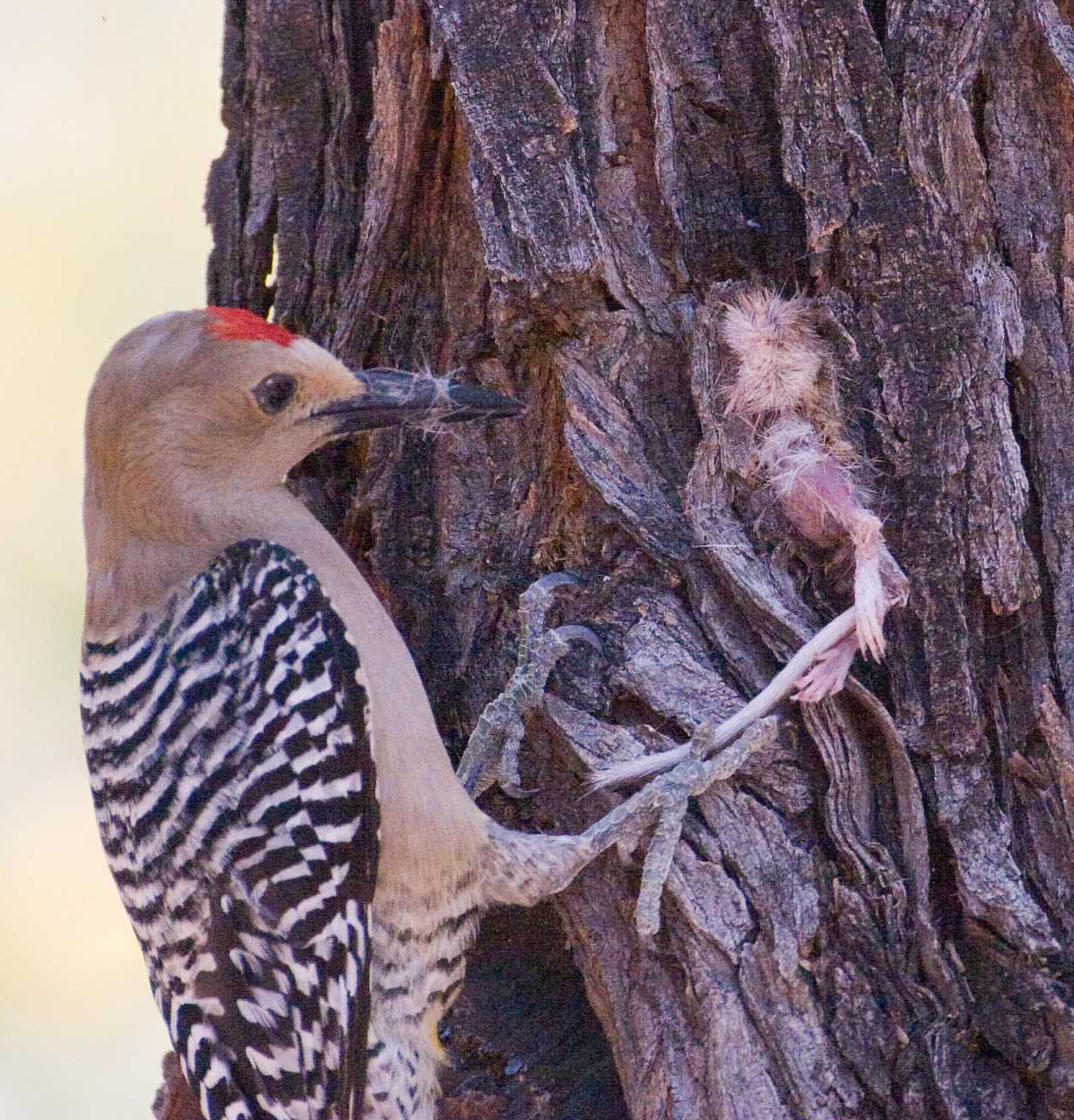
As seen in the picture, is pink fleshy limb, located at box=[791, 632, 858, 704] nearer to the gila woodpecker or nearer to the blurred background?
the gila woodpecker

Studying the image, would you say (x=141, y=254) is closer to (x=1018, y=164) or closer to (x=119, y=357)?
(x=119, y=357)

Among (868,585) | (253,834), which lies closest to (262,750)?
(253,834)

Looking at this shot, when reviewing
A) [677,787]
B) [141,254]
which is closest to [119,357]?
[677,787]

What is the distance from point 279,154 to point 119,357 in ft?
1.93

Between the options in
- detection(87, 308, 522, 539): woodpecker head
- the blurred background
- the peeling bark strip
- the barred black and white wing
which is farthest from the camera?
the blurred background

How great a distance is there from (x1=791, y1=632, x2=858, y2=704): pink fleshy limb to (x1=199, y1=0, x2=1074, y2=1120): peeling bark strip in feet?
0.19

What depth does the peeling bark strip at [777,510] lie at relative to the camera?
102 inches

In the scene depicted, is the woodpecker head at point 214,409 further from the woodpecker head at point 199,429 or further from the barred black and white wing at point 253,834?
the barred black and white wing at point 253,834

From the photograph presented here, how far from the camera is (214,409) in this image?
3.15 m

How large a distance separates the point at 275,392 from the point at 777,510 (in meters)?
1.11

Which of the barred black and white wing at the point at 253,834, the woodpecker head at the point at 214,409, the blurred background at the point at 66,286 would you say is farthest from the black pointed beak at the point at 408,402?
the blurred background at the point at 66,286

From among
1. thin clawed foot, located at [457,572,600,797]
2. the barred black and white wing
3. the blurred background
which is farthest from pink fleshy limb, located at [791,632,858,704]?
the blurred background

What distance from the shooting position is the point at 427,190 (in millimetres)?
3072

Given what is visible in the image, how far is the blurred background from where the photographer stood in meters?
5.39
